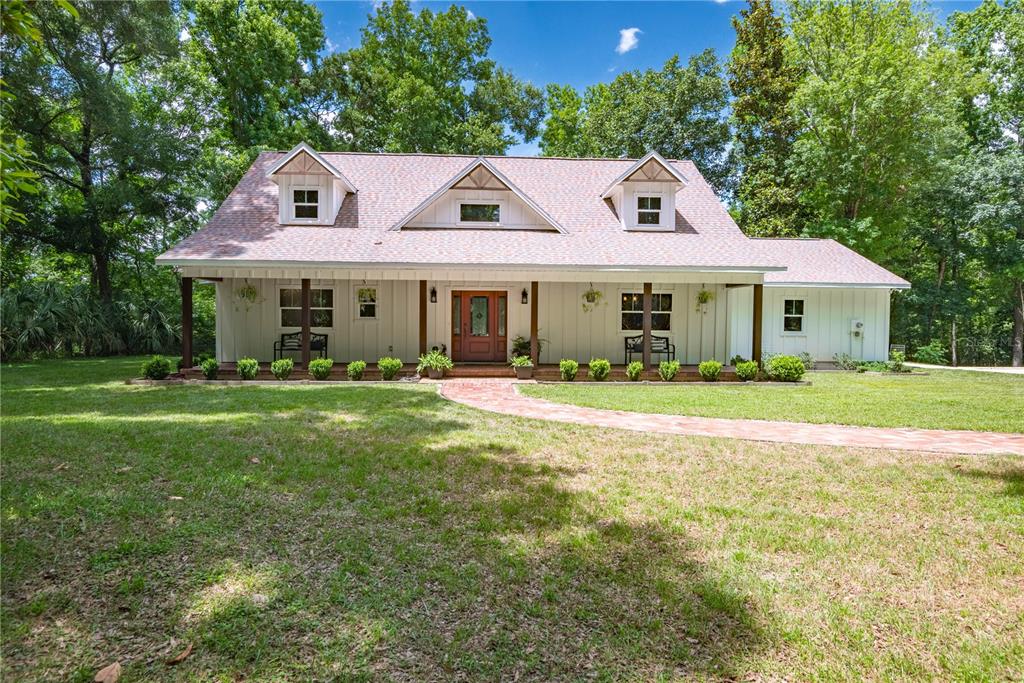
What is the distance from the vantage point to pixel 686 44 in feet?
90.6

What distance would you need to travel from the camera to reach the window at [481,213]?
15.1m

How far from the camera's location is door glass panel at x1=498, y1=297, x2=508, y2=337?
15.1 m

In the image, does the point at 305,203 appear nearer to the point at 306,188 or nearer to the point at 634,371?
the point at 306,188

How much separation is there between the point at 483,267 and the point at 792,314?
36.2 ft

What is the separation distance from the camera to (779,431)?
739 cm

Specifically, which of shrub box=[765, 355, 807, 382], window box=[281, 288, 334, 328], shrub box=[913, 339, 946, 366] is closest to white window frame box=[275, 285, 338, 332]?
window box=[281, 288, 334, 328]

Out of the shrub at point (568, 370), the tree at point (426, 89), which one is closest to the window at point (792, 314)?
the shrub at point (568, 370)

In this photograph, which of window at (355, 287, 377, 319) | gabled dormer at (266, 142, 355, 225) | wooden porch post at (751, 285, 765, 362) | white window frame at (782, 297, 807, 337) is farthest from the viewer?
white window frame at (782, 297, 807, 337)

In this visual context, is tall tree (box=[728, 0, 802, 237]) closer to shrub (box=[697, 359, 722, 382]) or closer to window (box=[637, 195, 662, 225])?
window (box=[637, 195, 662, 225])

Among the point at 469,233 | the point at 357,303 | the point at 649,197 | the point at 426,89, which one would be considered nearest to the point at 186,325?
the point at 357,303

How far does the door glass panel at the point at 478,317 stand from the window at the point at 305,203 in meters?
5.05

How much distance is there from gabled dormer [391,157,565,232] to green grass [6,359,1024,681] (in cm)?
977

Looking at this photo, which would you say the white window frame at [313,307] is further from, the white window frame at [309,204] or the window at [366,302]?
the white window frame at [309,204]

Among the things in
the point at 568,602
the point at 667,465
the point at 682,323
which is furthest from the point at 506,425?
the point at 682,323
